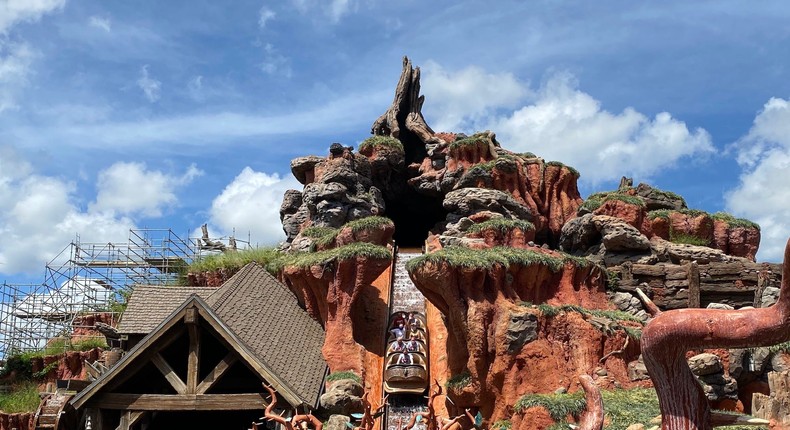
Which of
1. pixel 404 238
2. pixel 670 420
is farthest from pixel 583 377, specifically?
pixel 404 238

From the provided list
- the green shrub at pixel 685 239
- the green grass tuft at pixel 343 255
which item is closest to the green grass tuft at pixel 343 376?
the green grass tuft at pixel 343 255

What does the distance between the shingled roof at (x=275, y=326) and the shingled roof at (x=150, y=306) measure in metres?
1.29

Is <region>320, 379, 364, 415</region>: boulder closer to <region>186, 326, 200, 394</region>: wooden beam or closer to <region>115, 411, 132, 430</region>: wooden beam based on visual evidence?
<region>186, 326, 200, 394</region>: wooden beam

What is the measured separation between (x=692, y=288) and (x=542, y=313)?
612 cm

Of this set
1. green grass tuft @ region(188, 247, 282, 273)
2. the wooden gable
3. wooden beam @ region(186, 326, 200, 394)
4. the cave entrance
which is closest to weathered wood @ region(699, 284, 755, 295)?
the wooden gable

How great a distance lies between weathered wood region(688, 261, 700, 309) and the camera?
1942 centimetres

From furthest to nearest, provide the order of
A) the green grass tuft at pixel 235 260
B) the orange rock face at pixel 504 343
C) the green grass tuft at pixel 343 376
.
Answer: the green grass tuft at pixel 235 260 < the green grass tuft at pixel 343 376 < the orange rock face at pixel 504 343

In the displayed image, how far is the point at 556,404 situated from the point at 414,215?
24898mm

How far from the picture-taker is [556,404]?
44.2ft

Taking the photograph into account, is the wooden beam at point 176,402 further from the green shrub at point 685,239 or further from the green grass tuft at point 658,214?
the green shrub at point 685,239

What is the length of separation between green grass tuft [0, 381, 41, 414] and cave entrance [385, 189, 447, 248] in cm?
1762

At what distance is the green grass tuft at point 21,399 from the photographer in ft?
80.6

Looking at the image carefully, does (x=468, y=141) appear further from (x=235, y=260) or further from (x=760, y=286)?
(x=760, y=286)

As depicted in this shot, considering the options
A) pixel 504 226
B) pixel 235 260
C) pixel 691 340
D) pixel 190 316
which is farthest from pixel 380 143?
pixel 691 340
